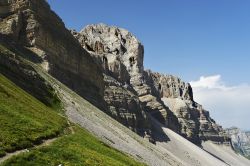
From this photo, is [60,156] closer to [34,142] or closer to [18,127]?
[34,142]

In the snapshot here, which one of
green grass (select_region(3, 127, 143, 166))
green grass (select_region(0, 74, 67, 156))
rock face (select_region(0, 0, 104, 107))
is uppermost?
rock face (select_region(0, 0, 104, 107))

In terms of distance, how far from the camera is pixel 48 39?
11188cm

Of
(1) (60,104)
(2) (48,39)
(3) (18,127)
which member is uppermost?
(2) (48,39)

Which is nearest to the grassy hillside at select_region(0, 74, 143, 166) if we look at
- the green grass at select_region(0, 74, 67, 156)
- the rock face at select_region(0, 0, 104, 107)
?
the green grass at select_region(0, 74, 67, 156)

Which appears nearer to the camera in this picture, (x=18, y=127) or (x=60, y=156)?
(x=60, y=156)

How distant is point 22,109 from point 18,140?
1253 cm

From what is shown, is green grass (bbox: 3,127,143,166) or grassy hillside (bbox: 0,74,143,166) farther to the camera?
grassy hillside (bbox: 0,74,143,166)

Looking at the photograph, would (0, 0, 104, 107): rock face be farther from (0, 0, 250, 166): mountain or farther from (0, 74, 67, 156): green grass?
(0, 74, 67, 156): green grass

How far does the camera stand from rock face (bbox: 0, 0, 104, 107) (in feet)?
346

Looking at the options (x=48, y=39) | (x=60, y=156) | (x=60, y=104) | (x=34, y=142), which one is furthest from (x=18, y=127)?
(x=48, y=39)

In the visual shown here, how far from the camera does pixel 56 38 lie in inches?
4572

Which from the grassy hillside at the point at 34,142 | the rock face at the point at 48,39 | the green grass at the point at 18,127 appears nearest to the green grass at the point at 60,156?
the grassy hillside at the point at 34,142

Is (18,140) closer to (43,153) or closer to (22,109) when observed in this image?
(43,153)

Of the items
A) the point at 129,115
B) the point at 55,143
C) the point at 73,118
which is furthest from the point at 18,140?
the point at 129,115
